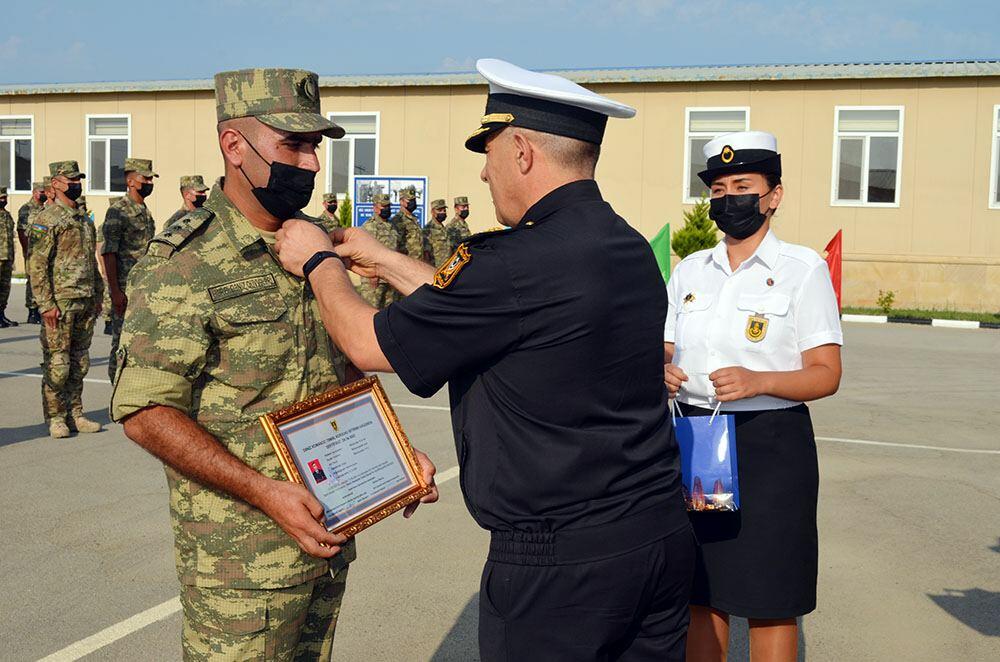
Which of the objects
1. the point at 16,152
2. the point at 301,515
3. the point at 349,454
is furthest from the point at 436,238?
the point at 301,515

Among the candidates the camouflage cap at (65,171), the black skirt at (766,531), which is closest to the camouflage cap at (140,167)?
the camouflage cap at (65,171)

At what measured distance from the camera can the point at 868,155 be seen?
21.9 m

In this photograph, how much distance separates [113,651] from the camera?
158 inches

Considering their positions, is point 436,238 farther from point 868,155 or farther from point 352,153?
point 868,155

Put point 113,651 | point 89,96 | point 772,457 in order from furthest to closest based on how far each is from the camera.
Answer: point 89,96
point 113,651
point 772,457

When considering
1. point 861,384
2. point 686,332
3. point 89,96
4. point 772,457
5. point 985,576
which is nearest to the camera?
point 772,457

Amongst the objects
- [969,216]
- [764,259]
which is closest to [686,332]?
[764,259]

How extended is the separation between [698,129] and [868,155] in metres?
3.72

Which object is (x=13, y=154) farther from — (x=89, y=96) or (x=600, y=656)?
(x=600, y=656)

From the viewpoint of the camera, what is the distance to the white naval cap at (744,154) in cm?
338

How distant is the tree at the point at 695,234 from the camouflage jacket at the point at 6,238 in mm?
12544

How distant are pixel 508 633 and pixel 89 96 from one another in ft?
91.4

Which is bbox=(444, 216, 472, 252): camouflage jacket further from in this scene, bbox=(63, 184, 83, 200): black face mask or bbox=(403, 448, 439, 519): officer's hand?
bbox=(403, 448, 439, 519): officer's hand

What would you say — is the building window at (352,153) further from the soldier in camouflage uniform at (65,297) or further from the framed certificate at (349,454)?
the framed certificate at (349,454)
